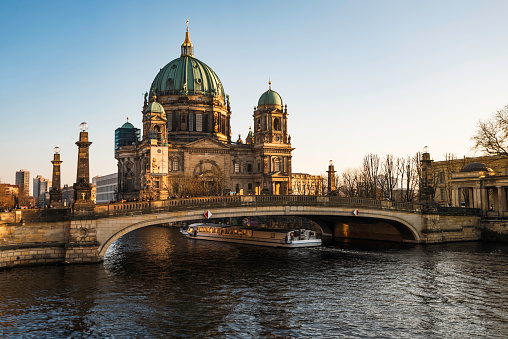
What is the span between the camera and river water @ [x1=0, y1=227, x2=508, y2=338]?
2336 cm

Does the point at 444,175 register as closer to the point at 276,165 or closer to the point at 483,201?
the point at 483,201

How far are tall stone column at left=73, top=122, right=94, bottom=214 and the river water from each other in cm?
493

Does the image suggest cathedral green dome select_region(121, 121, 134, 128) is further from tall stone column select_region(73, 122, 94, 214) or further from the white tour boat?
tall stone column select_region(73, 122, 94, 214)

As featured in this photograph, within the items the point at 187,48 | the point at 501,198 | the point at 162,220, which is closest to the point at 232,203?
the point at 162,220

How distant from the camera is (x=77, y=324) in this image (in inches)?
951

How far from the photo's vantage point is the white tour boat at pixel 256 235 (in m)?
59.6

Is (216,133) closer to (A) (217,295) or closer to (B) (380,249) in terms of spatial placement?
(B) (380,249)

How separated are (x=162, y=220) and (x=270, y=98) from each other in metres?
79.1

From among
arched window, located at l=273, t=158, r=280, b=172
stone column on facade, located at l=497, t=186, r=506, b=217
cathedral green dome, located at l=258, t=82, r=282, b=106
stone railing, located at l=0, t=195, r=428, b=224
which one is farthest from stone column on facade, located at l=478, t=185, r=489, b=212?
cathedral green dome, located at l=258, t=82, r=282, b=106

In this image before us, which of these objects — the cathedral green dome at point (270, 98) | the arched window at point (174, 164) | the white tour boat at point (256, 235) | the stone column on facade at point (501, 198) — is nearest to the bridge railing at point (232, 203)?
the white tour boat at point (256, 235)

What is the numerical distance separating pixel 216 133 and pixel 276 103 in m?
20.5

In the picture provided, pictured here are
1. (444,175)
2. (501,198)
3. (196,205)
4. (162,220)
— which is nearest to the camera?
(162,220)

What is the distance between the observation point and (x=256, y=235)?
6444 cm

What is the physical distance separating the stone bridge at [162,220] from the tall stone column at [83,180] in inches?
30.1
